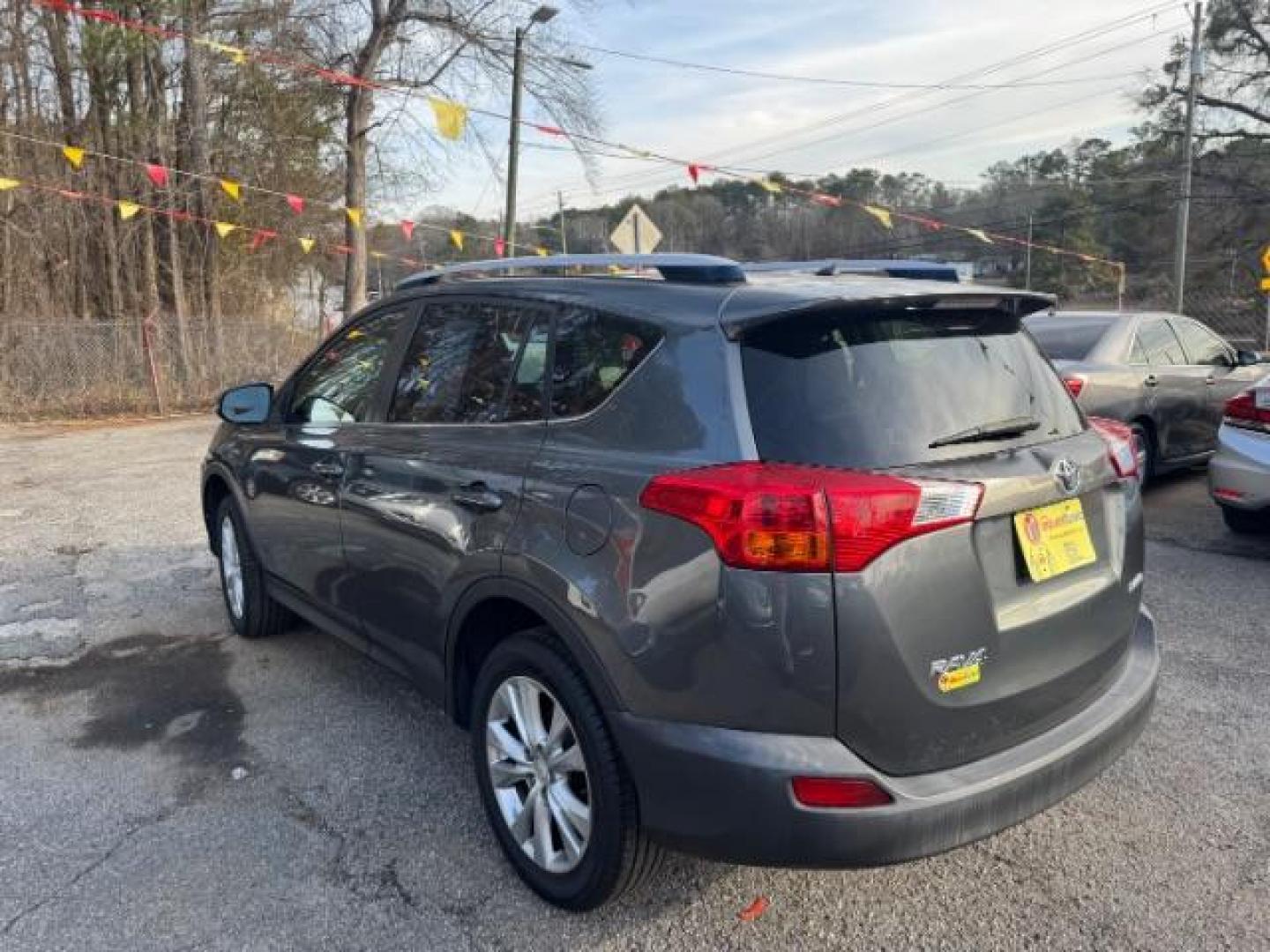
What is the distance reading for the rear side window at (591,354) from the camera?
2.46m

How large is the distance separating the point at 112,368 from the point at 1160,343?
14753 mm

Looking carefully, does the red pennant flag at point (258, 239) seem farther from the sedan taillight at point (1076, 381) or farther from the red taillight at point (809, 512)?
the red taillight at point (809, 512)

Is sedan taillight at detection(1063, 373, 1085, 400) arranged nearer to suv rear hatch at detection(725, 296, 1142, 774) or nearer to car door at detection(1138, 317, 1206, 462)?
car door at detection(1138, 317, 1206, 462)

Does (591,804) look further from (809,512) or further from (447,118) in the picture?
(447,118)

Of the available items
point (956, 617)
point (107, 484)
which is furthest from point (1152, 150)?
point (956, 617)

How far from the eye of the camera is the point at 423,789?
10.7 feet

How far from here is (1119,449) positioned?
112 inches

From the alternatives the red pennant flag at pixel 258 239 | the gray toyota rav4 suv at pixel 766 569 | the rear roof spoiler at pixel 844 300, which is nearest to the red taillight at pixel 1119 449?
the gray toyota rav4 suv at pixel 766 569

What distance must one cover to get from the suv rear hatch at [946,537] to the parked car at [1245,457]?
3.86m

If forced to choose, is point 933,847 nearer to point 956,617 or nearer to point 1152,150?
point 956,617

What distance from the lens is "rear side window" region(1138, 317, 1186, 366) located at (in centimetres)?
756

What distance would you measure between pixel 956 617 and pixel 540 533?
105 cm

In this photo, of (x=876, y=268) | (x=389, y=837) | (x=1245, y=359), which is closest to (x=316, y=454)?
(x=389, y=837)

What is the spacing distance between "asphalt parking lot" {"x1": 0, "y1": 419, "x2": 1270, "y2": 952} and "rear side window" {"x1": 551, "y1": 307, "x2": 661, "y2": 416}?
4.57ft
